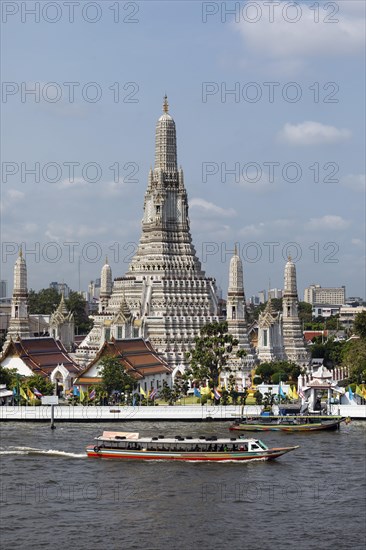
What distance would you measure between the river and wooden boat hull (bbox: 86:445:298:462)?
2.08 ft

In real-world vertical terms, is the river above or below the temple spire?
below

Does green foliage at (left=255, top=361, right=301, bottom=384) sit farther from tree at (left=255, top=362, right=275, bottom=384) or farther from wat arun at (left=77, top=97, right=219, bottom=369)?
wat arun at (left=77, top=97, right=219, bottom=369)

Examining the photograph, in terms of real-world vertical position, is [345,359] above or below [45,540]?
above

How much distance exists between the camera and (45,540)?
1844 inches

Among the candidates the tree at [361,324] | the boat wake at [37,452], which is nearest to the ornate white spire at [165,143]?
the tree at [361,324]

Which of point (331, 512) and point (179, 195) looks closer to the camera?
point (331, 512)

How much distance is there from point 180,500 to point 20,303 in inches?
2547

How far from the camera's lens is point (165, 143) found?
119 metres

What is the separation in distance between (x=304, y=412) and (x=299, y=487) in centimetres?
2559

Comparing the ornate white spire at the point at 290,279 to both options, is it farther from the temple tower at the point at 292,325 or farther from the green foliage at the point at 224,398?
the green foliage at the point at 224,398

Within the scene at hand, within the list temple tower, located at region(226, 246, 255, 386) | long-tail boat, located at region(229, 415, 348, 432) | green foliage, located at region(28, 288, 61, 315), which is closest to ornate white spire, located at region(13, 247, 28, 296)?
temple tower, located at region(226, 246, 255, 386)

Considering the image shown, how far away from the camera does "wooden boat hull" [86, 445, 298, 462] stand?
6519 cm

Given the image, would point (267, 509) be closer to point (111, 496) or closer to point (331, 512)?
point (331, 512)

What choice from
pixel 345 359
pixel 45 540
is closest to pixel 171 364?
pixel 345 359
